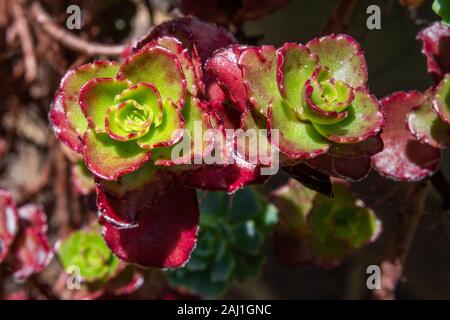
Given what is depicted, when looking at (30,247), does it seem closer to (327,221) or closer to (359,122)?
(327,221)

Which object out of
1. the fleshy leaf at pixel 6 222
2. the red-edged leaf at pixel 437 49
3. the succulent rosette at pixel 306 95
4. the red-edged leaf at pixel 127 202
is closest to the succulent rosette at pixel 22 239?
the fleshy leaf at pixel 6 222

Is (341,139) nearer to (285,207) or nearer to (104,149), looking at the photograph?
(104,149)

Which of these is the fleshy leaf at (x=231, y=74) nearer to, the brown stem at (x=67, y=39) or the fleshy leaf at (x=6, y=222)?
the brown stem at (x=67, y=39)

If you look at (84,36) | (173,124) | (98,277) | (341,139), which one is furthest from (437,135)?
(84,36)

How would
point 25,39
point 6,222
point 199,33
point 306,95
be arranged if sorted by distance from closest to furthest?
point 306,95 < point 199,33 < point 6,222 < point 25,39

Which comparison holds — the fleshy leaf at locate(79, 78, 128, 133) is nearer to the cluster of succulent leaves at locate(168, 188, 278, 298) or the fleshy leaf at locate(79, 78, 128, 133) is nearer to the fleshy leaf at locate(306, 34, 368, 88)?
the fleshy leaf at locate(306, 34, 368, 88)

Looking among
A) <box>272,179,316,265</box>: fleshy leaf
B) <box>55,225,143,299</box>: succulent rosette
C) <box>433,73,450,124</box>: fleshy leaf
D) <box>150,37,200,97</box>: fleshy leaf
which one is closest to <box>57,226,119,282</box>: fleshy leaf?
<box>55,225,143,299</box>: succulent rosette

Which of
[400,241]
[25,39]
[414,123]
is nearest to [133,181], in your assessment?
[414,123]
